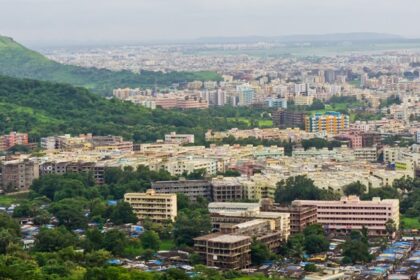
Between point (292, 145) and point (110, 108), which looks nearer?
point (292, 145)

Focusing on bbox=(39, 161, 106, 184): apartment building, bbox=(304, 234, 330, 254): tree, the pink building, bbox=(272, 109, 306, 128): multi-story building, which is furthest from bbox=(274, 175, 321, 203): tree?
bbox=(272, 109, 306, 128): multi-story building

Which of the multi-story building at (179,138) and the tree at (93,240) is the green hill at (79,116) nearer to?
the multi-story building at (179,138)

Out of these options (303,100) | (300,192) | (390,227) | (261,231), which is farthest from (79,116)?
(261,231)

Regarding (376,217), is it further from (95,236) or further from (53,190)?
(53,190)

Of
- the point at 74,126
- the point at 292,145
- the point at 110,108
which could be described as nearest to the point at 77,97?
the point at 110,108

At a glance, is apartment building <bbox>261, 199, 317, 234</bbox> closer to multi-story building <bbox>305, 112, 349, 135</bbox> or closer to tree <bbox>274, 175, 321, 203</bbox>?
Result: tree <bbox>274, 175, 321, 203</bbox>

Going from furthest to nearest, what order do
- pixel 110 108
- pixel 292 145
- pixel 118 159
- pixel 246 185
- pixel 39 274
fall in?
pixel 110 108, pixel 292 145, pixel 118 159, pixel 246 185, pixel 39 274

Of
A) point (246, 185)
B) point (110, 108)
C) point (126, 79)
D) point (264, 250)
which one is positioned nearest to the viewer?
point (264, 250)

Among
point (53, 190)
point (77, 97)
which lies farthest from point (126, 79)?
point (53, 190)
